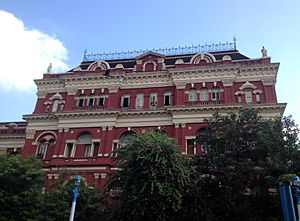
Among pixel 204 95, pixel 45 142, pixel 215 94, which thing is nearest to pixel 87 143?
pixel 45 142

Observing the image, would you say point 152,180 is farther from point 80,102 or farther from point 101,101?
point 80,102

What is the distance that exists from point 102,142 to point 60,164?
14.2 feet

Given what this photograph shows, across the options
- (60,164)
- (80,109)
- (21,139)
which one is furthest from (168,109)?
(21,139)

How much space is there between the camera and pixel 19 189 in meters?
22.8

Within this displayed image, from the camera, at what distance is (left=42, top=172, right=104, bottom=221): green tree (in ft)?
71.3

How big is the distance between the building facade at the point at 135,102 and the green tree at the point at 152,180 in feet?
21.1

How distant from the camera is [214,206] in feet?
67.2

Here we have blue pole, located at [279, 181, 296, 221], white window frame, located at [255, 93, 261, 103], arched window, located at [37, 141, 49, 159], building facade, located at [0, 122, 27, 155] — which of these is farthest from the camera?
building facade, located at [0, 122, 27, 155]

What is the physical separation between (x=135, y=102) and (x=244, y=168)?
14.9 metres

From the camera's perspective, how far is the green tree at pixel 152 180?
19281 mm

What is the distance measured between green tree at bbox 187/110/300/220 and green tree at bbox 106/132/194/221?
1489 millimetres

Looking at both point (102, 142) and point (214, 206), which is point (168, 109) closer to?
point (102, 142)

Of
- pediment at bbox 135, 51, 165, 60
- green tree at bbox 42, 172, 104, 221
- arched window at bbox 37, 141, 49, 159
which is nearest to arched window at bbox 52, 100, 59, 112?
arched window at bbox 37, 141, 49, 159

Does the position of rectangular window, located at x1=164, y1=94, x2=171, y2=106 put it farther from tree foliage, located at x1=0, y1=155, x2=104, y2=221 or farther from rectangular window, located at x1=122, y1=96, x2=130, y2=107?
tree foliage, located at x1=0, y1=155, x2=104, y2=221
